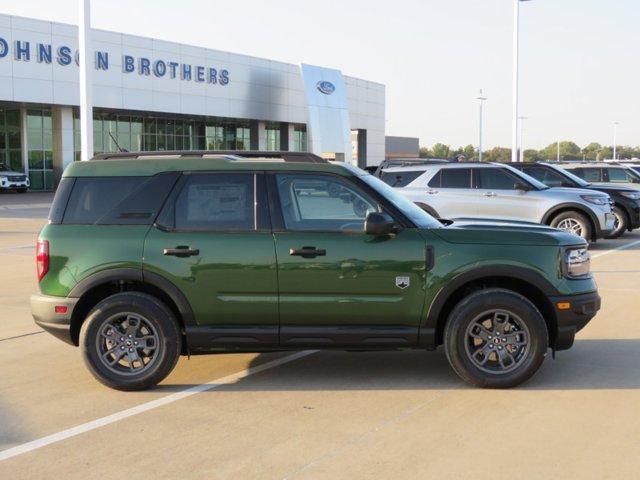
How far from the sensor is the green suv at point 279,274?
6000mm

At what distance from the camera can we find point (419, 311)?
602 centimetres

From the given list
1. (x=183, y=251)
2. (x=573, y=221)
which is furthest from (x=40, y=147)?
(x=183, y=251)

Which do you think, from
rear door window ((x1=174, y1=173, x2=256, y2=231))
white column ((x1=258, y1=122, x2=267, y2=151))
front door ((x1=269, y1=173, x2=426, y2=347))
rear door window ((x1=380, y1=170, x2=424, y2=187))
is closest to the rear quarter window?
rear door window ((x1=174, y1=173, x2=256, y2=231))

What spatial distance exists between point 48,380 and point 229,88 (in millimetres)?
47813

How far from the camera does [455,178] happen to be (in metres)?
16.3

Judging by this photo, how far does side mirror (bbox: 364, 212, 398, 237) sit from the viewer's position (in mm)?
5902

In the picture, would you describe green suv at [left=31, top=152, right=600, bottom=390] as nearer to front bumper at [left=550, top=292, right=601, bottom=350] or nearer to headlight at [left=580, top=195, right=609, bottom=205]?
front bumper at [left=550, top=292, right=601, bottom=350]

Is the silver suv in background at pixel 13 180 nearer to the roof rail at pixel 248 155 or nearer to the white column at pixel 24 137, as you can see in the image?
the white column at pixel 24 137

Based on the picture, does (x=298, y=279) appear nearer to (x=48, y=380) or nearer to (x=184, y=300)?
(x=184, y=300)

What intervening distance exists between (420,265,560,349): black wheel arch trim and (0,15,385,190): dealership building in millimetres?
29186

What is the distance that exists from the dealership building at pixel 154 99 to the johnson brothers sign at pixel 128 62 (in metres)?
0.06

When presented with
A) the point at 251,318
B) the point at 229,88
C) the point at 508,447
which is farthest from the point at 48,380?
the point at 229,88

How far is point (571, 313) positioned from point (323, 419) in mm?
2122

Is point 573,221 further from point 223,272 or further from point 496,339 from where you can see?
point 223,272
